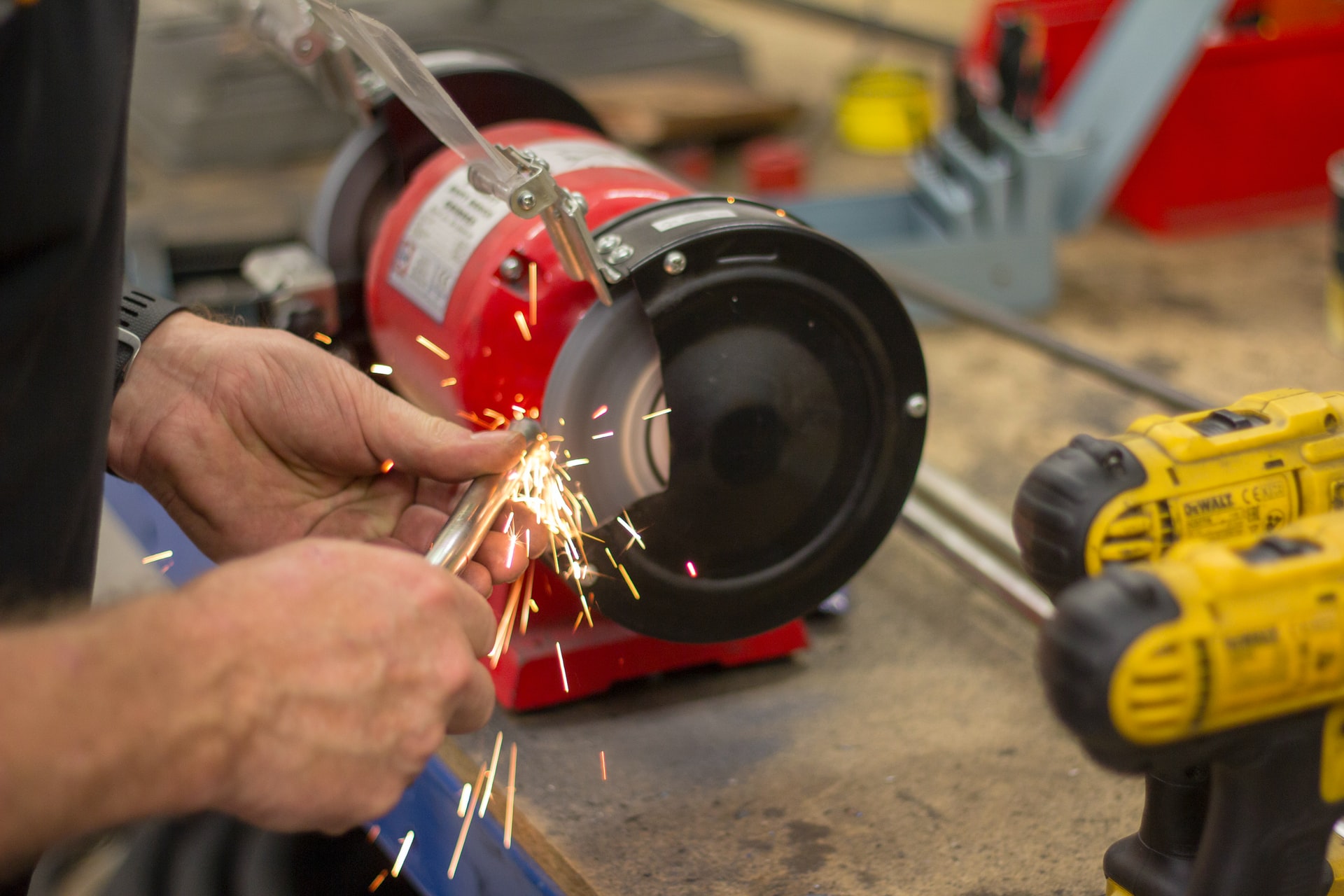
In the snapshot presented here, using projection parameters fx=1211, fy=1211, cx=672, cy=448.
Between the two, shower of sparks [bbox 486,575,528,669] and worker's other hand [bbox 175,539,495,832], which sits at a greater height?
worker's other hand [bbox 175,539,495,832]

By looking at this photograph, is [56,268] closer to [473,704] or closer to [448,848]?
[473,704]

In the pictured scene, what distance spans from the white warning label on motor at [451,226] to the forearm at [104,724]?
2.01 ft

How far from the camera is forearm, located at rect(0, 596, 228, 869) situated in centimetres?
58

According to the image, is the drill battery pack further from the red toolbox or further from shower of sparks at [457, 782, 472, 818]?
the red toolbox

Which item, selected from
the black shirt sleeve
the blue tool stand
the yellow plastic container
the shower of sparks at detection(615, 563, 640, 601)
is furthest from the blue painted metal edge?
the yellow plastic container

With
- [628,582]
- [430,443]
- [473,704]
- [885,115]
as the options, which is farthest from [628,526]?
[885,115]

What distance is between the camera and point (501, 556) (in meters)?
0.96

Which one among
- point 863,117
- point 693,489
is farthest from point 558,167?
point 863,117

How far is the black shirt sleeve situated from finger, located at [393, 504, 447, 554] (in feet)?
1.00

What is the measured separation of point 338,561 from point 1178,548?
1.60ft

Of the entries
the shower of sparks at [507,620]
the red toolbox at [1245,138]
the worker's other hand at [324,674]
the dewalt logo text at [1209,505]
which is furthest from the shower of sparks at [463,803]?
the red toolbox at [1245,138]

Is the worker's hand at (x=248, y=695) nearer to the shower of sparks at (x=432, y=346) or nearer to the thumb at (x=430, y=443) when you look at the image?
the thumb at (x=430, y=443)

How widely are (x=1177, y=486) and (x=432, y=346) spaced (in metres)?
0.74

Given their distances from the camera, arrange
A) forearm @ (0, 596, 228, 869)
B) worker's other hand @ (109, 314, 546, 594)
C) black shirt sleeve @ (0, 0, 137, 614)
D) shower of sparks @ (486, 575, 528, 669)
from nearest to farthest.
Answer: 1. forearm @ (0, 596, 228, 869)
2. black shirt sleeve @ (0, 0, 137, 614)
3. worker's other hand @ (109, 314, 546, 594)
4. shower of sparks @ (486, 575, 528, 669)
